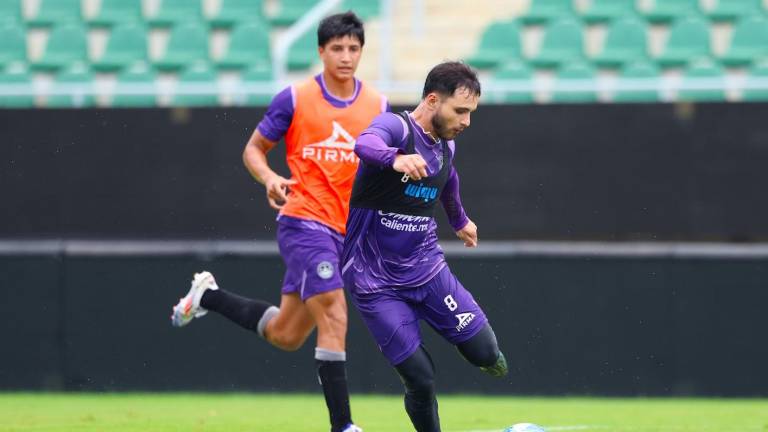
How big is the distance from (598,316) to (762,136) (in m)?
2.02

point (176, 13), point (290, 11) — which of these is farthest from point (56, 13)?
point (290, 11)

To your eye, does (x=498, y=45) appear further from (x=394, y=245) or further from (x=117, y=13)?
(x=394, y=245)

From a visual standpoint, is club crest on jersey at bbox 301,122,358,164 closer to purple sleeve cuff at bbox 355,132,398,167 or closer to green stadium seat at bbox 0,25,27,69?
purple sleeve cuff at bbox 355,132,398,167

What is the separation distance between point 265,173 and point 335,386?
4.31ft

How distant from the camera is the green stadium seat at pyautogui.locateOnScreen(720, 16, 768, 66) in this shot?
13508 millimetres

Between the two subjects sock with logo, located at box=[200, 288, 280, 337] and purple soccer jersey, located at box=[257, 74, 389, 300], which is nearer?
purple soccer jersey, located at box=[257, 74, 389, 300]

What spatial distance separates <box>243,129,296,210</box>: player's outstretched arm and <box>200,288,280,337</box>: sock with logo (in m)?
0.84

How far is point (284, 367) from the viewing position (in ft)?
36.1

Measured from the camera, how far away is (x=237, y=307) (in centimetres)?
827

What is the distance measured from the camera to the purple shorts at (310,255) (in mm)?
7254

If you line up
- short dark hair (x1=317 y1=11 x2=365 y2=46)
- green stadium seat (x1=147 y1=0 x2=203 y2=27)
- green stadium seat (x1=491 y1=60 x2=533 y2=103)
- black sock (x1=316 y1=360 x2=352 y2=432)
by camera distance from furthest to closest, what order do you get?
green stadium seat (x1=147 y1=0 x2=203 y2=27)
green stadium seat (x1=491 y1=60 x2=533 y2=103)
short dark hair (x1=317 y1=11 x2=365 y2=46)
black sock (x1=316 y1=360 x2=352 y2=432)

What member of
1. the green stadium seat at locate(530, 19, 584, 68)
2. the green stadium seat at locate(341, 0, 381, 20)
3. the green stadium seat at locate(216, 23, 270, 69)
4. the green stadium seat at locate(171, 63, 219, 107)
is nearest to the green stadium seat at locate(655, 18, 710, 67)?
the green stadium seat at locate(530, 19, 584, 68)

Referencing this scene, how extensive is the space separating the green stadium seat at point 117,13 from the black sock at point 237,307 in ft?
24.6

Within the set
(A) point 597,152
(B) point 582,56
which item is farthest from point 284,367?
(B) point 582,56
